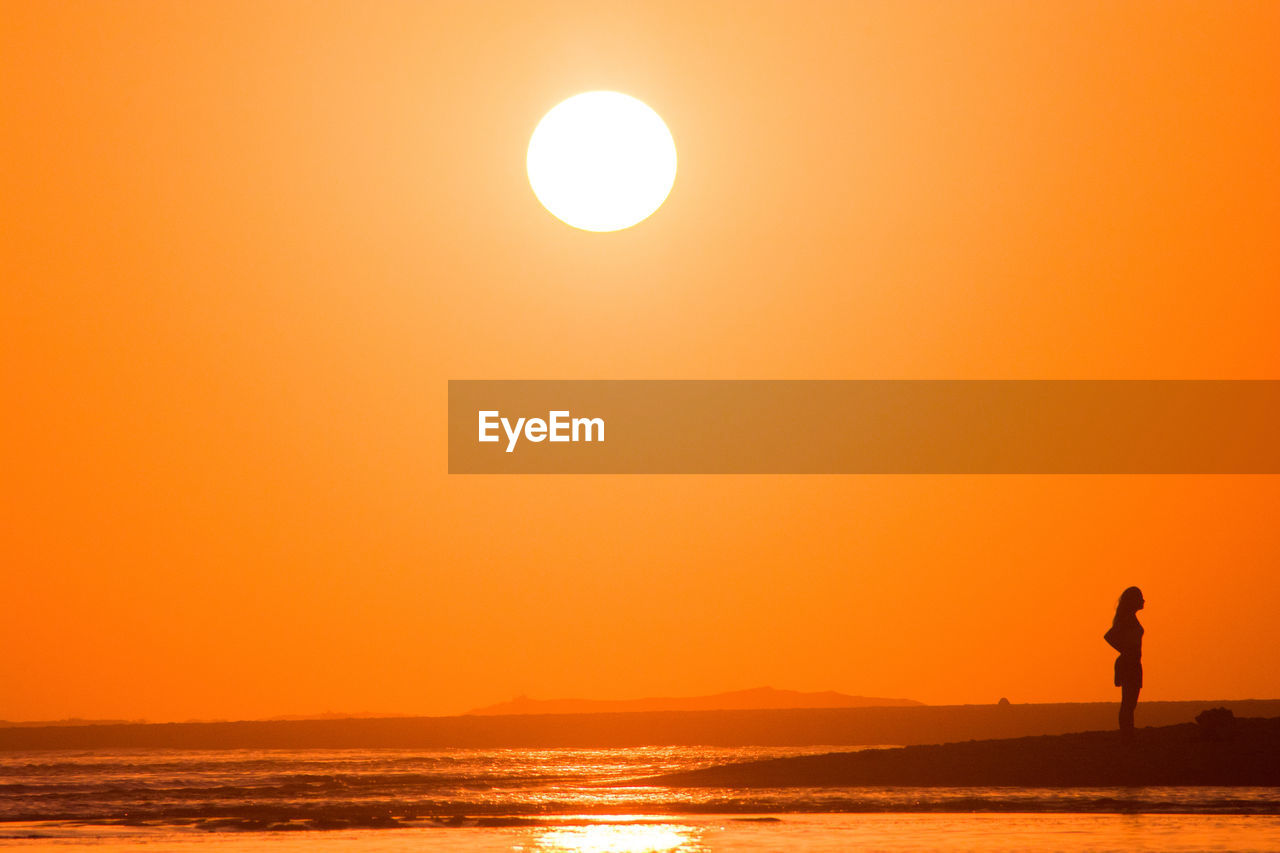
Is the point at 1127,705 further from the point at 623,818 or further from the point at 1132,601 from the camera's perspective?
the point at 623,818

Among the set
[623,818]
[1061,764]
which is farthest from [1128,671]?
[623,818]

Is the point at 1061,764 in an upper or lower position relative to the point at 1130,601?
lower

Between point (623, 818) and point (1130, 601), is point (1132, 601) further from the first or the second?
point (623, 818)

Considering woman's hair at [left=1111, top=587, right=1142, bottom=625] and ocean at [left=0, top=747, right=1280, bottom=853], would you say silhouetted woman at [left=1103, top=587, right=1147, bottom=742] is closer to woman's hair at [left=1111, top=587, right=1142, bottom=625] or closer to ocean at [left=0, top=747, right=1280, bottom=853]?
woman's hair at [left=1111, top=587, right=1142, bottom=625]

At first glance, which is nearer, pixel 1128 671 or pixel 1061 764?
pixel 1128 671

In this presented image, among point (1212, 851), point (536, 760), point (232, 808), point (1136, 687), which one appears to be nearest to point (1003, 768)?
point (1136, 687)

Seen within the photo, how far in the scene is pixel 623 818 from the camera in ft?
84.6

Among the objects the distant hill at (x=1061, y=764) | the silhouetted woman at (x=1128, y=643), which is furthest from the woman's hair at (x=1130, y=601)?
the distant hill at (x=1061, y=764)

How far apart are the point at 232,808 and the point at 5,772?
93.9 ft

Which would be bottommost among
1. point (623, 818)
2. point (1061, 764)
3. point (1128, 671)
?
point (623, 818)

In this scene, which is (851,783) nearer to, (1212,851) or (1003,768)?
(1003,768)

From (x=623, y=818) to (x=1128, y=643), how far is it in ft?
32.0

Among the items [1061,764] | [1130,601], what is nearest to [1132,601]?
[1130,601]

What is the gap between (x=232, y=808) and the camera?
31016 mm
